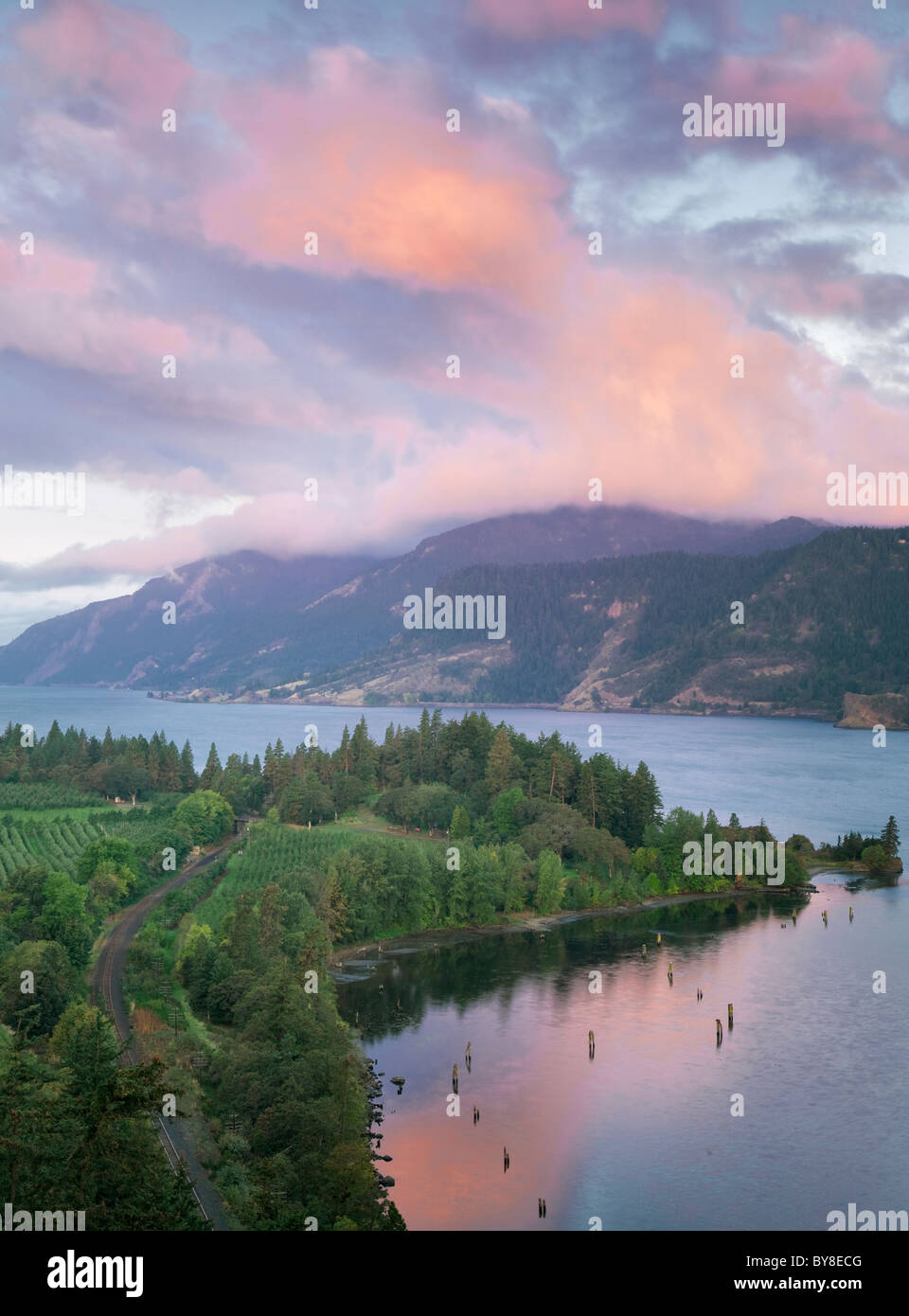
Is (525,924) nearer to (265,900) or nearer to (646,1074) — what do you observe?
(265,900)

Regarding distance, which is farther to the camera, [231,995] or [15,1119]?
→ [231,995]
